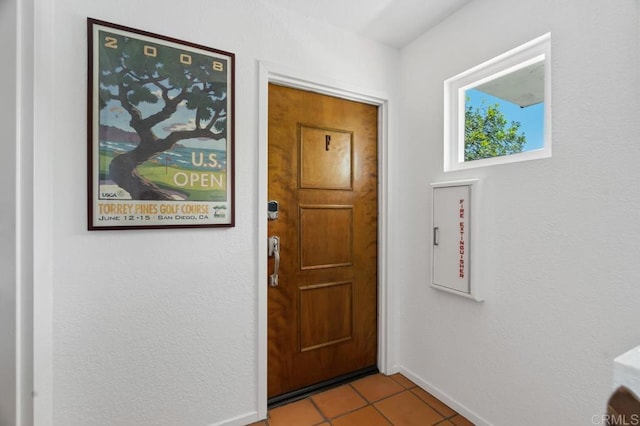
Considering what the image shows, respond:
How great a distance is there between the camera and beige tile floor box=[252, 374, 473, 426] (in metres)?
1.74

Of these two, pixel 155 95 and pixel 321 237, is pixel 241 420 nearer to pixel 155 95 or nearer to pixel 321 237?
pixel 321 237

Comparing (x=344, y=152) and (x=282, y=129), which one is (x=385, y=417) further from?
(x=282, y=129)

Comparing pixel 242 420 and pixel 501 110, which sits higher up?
pixel 501 110

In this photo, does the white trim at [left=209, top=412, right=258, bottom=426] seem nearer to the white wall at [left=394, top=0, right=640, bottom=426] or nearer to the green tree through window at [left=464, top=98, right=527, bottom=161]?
the white wall at [left=394, top=0, right=640, bottom=426]

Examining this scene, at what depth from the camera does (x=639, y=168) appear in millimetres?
1157

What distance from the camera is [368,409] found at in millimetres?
1847

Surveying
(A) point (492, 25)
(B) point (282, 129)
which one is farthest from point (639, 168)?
(B) point (282, 129)

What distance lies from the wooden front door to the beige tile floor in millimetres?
131

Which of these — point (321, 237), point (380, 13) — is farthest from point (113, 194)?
point (380, 13)

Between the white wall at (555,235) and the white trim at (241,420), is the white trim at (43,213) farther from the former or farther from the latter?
the white wall at (555,235)

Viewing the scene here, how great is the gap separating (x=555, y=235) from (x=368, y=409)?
1.41 metres

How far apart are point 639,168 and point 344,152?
56.7 inches

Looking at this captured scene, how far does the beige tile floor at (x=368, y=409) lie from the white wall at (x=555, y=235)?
0.13 metres

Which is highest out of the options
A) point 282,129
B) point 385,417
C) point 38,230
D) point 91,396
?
point 282,129
